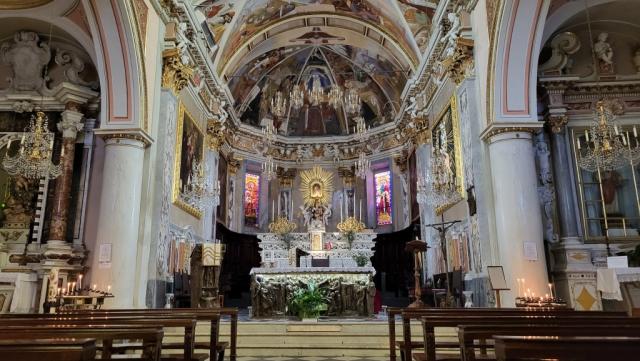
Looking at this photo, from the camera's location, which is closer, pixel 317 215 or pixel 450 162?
pixel 450 162

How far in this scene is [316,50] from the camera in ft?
61.9

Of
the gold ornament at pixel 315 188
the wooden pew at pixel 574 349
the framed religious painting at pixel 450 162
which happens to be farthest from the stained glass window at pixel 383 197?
the wooden pew at pixel 574 349

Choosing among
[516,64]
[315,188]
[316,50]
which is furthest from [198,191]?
[316,50]

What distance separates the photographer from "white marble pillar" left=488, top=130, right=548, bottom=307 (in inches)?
317

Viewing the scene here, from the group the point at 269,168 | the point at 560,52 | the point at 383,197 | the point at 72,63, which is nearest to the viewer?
the point at 560,52

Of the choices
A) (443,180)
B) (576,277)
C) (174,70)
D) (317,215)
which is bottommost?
(576,277)

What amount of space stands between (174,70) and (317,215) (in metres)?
7.13

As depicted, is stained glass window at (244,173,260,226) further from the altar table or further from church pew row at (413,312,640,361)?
church pew row at (413,312,640,361)

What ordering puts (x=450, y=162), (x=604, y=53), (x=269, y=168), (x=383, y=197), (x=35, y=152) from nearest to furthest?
(x=35, y=152), (x=604, y=53), (x=450, y=162), (x=269, y=168), (x=383, y=197)

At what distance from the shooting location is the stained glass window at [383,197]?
728 inches

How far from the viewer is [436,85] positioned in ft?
41.8

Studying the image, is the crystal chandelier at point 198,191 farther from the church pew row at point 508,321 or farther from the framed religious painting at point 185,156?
the church pew row at point 508,321

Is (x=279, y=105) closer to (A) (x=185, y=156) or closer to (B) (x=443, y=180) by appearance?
(A) (x=185, y=156)

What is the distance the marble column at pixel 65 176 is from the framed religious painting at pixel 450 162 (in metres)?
8.59
